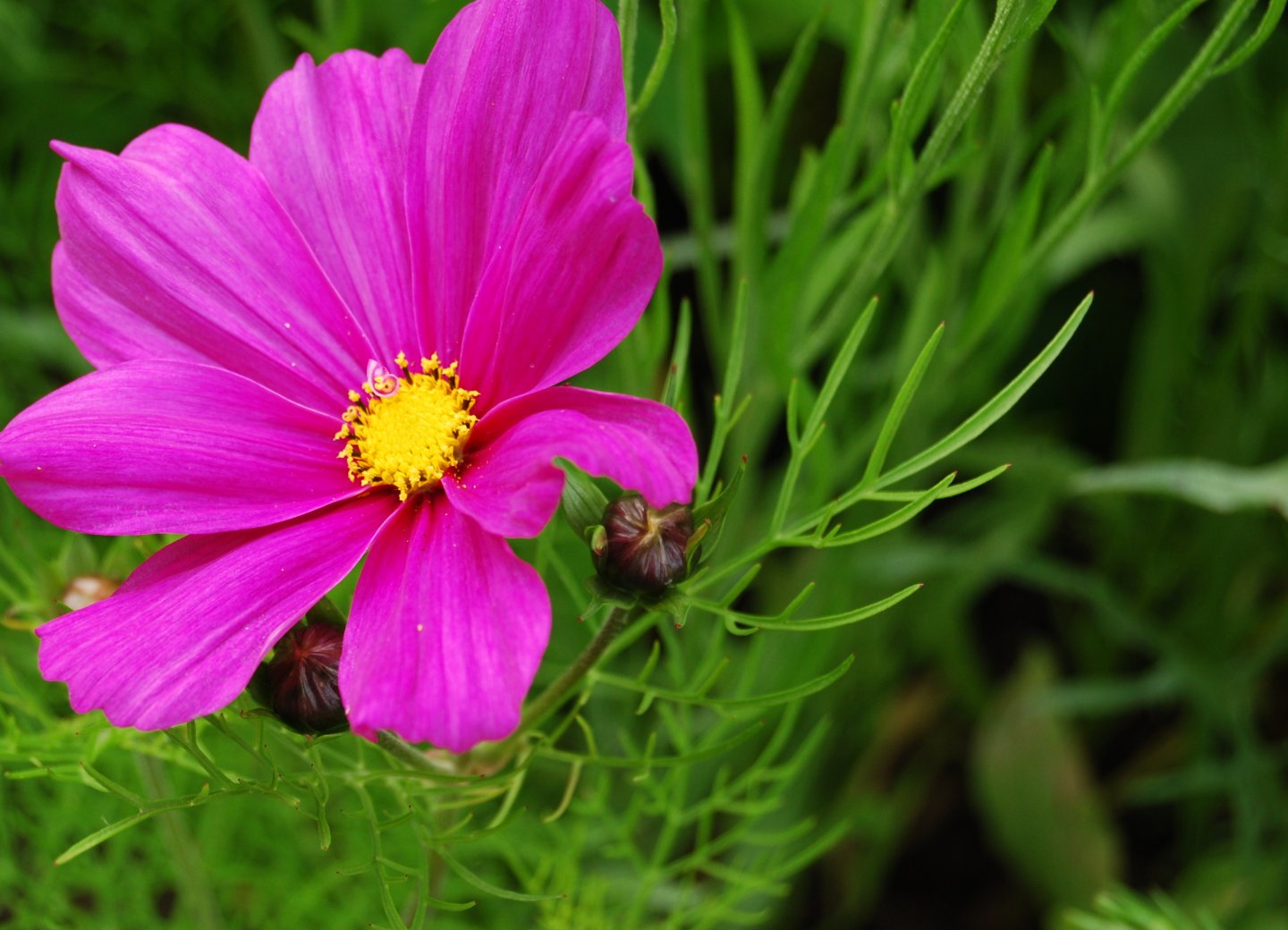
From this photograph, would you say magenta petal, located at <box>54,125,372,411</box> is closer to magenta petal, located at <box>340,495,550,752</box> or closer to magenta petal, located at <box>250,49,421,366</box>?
magenta petal, located at <box>250,49,421,366</box>

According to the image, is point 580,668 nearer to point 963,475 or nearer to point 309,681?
point 309,681

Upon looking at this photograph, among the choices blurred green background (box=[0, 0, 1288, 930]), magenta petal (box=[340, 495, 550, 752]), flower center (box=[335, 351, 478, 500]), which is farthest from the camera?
blurred green background (box=[0, 0, 1288, 930])

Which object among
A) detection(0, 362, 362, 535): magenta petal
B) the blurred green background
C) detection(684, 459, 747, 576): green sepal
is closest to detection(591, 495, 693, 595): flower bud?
detection(684, 459, 747, 576): green sepal

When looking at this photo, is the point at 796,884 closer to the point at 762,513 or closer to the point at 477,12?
the point at 762,513

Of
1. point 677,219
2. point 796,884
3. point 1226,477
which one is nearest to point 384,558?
point 1226,477

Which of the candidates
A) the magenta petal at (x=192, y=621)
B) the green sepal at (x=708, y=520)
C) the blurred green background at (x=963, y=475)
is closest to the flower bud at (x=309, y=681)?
the magenta petal at (x=192, y=621)
